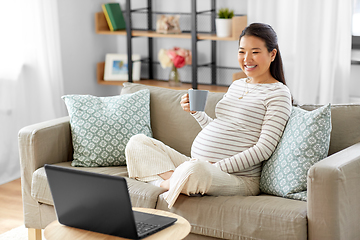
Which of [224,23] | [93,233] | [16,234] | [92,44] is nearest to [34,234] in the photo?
[16,234]

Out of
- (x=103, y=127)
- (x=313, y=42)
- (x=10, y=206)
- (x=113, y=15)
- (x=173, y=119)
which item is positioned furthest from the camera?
(x=113, y=15)

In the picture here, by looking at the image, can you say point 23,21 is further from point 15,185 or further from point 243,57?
point 243,57

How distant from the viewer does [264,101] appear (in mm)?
2115

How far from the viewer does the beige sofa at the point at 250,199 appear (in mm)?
1725

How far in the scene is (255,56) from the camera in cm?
215

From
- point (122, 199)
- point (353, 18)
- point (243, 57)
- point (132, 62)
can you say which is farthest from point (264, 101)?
point (132, 62)

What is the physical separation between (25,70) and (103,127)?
1.36 meters

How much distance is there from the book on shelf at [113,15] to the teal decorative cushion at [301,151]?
2.28 meters

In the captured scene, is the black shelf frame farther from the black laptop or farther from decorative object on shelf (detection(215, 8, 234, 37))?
the black laptop

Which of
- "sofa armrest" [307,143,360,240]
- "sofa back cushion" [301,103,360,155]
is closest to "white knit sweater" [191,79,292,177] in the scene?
"sofa back cushion" [301,103,360,155]

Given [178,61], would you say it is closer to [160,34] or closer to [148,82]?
[160,34]

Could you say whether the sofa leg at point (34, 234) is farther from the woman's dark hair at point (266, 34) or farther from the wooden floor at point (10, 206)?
the woman's dark hair at point (266, 34)

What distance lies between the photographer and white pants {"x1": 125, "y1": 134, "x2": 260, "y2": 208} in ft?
6.20

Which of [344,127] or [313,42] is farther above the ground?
[313,42]
